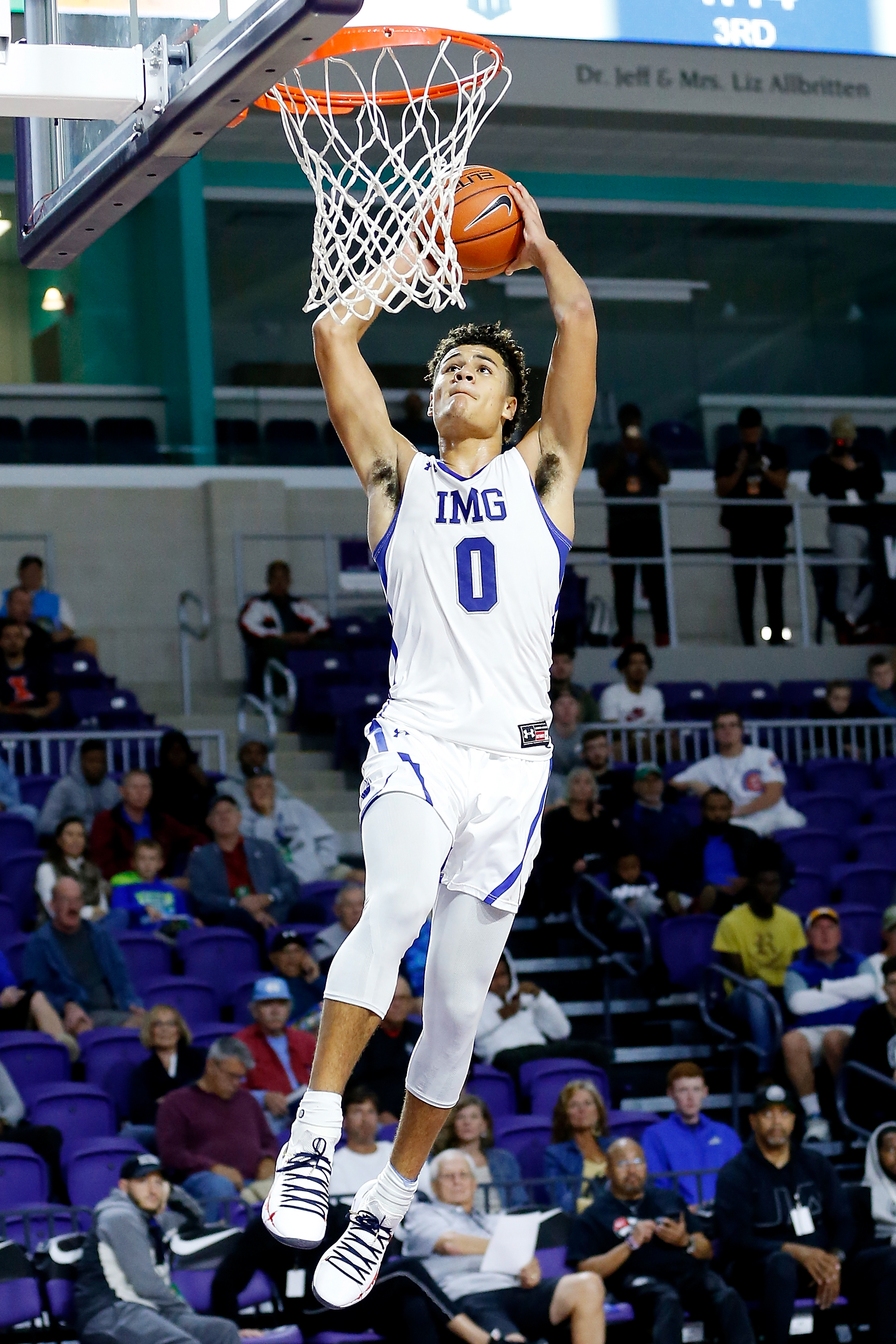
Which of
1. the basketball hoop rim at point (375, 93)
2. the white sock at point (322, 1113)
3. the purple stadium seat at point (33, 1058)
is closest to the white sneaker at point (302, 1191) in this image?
the white sock at point (322, 1113)

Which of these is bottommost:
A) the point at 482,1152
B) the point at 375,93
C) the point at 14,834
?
the point at 482,1152

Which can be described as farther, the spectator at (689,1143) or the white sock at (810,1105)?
the white sock at (810,1105)

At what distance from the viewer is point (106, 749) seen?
13.5m

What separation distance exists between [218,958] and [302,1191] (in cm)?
678

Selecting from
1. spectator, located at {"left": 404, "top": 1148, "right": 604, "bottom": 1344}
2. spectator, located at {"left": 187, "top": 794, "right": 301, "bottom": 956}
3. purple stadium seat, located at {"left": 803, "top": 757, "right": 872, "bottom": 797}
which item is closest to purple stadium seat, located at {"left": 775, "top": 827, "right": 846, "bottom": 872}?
purple stadium seat, located at {"left": 803, "top": 757, "right": 872, "bottom": 797}

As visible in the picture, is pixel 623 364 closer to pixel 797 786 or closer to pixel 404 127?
pixel 797 786

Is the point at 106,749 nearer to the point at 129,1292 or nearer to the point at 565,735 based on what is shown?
the point at 565,735

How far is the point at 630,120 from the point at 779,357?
3323mm

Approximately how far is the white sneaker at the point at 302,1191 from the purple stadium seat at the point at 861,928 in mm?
8197

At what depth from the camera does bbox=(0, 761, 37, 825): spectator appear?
1217 cm

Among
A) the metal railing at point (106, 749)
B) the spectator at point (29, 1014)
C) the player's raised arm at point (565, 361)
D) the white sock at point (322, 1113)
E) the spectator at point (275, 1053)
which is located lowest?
the spectator at point (275, 1053)

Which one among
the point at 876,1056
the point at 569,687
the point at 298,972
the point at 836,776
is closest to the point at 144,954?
the point at 298,972

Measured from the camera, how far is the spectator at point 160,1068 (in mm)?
9672

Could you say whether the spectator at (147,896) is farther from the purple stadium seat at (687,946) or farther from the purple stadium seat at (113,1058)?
the purple stadium seat at (687,946)
